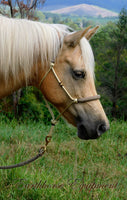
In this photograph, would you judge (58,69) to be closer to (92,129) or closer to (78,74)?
(78,74)

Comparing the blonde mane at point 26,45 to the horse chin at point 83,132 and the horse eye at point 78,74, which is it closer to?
the horse eye at point 78,74

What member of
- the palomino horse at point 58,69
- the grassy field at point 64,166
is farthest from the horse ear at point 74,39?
the grassy field at point 64,166

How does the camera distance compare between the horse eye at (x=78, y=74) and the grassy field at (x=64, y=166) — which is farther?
the grassy field at (x=64, y=166)

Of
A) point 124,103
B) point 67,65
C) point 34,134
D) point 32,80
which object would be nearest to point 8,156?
point 34,134

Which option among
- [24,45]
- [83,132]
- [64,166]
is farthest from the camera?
[64,166]

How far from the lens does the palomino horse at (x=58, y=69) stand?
2.02m

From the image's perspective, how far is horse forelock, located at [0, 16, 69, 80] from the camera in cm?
197

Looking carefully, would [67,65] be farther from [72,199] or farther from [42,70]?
[72,199]

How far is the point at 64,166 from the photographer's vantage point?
3584 mm

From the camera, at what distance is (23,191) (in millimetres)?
2541

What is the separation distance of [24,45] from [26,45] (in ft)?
0.06

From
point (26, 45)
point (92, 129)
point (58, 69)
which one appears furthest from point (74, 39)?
point (92, 129)

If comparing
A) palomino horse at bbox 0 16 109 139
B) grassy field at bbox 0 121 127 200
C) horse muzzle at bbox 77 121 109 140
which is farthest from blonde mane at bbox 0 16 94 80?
grassy field at bbox 0 121 127 200

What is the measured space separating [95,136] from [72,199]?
2.63ft
